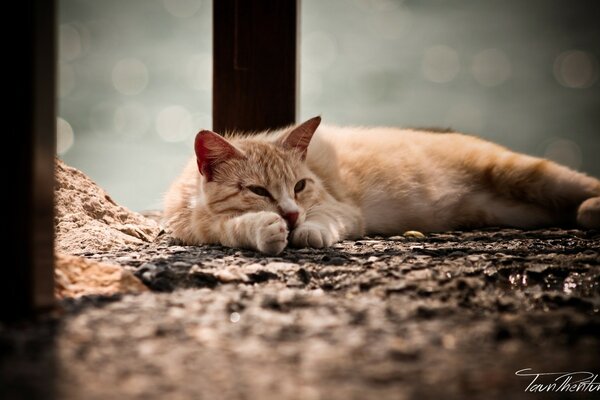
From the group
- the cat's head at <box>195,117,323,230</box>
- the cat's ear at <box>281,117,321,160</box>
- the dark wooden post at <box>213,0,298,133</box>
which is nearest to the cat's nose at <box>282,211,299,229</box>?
the cat's head at <box>195,117,323,230</box>

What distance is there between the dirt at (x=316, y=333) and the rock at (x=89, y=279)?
71 millimetres

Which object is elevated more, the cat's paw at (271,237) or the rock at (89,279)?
the cat's paw at (271,237)

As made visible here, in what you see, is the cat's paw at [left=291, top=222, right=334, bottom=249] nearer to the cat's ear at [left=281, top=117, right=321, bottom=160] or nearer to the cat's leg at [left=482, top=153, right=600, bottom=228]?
the cat's ear at [left=281, top=117, right=321, bottom=160]

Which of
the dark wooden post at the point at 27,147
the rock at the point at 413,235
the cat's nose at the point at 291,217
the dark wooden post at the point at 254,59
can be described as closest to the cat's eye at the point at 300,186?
the cat's nose at the point at 291,217

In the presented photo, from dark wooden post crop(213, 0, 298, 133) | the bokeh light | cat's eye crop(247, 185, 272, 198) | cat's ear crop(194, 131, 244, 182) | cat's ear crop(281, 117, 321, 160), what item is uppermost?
dark wooden post crop(213, 0, 298, 133)

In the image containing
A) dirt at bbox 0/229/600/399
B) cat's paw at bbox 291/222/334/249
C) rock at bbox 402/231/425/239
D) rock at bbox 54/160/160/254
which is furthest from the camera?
rock at bbox 402/231/425/239

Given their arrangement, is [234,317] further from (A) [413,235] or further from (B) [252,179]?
(A) [413,235]

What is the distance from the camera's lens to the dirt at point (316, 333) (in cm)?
108

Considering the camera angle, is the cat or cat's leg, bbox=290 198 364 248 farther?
the cat

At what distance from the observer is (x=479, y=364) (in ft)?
3.88

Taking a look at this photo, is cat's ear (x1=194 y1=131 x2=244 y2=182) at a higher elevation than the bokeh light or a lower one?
higher

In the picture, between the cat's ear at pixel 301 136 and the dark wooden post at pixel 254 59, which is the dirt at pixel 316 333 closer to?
the cat's ear at pixel 301 136

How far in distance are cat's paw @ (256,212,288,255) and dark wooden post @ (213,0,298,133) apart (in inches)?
61.6

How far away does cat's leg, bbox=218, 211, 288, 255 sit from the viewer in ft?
7.92
